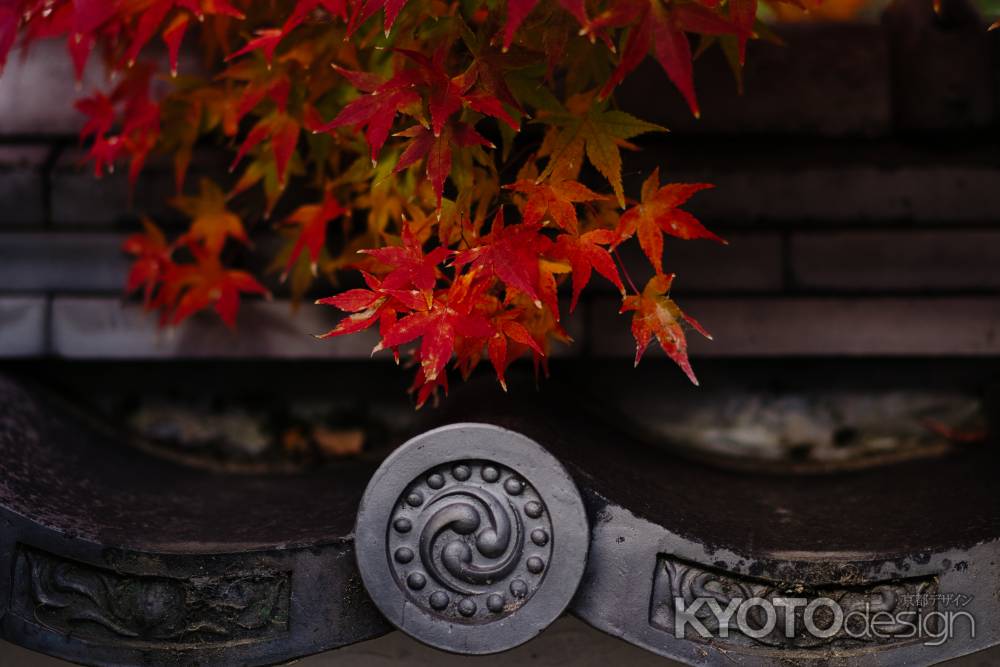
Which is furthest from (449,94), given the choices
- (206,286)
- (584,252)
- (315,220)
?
(206,286)

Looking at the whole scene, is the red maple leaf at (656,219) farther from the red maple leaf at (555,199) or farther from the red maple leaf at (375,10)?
the red maple leaf at (375,10)

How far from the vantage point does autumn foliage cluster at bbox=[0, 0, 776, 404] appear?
1725 millimetres

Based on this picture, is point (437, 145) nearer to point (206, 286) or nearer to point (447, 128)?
point (447, 128)

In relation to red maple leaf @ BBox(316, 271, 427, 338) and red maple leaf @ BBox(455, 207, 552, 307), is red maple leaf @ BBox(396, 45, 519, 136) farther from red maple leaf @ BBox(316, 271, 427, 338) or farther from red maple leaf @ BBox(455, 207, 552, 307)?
red maple leaf @ BBox(316, 271, 427, 338)

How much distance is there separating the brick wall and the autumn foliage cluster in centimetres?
36

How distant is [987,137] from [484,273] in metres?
1.72

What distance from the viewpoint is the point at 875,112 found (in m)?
2.70

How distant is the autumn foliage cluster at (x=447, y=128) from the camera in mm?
1725

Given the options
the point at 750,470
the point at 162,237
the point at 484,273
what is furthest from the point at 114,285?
the point at 750,470

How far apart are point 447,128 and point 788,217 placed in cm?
125

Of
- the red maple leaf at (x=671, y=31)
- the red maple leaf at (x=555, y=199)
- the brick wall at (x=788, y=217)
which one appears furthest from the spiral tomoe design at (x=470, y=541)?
the brick wall at (x=788, y=217)

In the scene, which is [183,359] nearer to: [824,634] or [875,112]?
[824,634]

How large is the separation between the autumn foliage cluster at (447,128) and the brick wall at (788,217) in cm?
36

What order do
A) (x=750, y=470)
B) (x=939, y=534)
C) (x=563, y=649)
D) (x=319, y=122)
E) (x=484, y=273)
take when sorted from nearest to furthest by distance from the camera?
(x=484, y=273) < (x=939, y=534) < (x=319, y=122) < (x=563, y=649) < (x=750, y=470)
